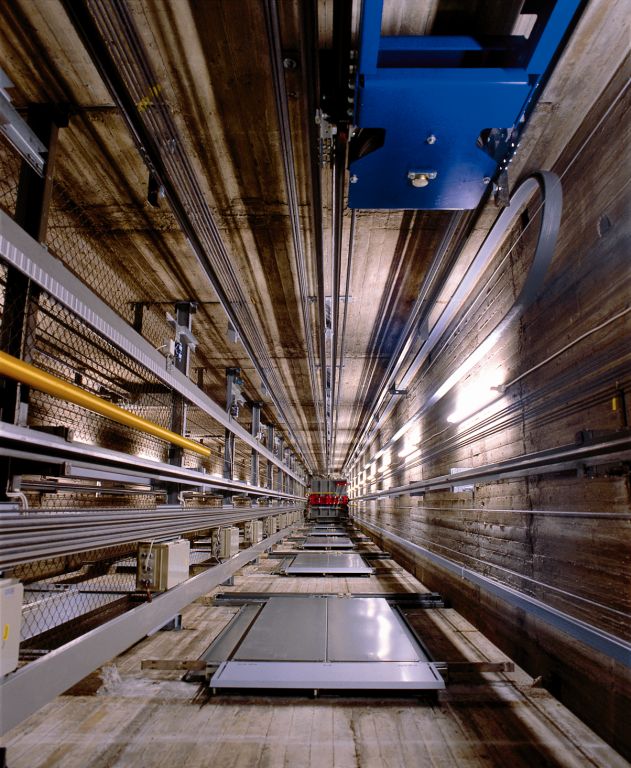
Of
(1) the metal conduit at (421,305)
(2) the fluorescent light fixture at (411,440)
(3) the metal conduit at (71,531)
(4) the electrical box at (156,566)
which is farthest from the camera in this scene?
(2) the fluorescent light fixture at (411,440)

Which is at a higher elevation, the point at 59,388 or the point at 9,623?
the point at 59,388

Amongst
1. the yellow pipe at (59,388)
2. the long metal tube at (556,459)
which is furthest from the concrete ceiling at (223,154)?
the long metal tube at (556,459)

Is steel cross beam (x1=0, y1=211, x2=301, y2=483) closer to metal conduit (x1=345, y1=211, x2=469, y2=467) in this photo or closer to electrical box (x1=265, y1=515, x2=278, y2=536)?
metal conduit (x1=345, y1=211, x2=469, y2=467)

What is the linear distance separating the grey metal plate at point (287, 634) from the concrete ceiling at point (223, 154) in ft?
8.08

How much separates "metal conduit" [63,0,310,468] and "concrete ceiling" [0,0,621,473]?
0.04ft

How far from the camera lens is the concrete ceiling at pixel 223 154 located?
1.94 m

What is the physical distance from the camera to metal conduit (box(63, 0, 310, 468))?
163 centimetres

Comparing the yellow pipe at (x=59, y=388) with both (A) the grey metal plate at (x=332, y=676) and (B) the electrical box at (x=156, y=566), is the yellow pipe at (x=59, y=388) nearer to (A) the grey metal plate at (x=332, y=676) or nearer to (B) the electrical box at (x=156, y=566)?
(B) the electrical box at (x=156, y=566)

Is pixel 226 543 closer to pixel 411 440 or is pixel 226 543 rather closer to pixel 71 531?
pixel 71 531

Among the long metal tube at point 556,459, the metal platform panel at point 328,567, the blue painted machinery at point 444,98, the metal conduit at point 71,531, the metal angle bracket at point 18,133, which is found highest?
the blue painted machinery at point 444,98

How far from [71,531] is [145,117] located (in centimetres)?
180

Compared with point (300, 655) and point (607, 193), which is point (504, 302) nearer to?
point (607, 193)

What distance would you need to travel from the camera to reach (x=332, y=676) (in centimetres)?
224

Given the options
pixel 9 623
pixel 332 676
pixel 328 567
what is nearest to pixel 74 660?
pixel 9 623
